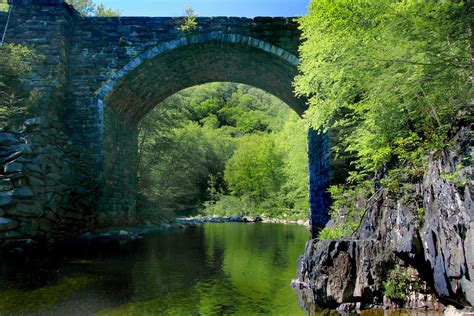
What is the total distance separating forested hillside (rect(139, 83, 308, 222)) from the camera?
837 inches

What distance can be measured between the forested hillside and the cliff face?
9370 millimetres

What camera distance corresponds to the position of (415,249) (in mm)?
4297

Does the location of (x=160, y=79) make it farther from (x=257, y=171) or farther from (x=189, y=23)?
(x=257, y=171)

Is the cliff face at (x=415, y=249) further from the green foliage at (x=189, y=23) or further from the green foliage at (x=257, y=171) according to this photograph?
the green foliage at (x=257, y=171)

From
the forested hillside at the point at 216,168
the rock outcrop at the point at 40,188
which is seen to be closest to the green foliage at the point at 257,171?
the forested hillside at the point at 216,168

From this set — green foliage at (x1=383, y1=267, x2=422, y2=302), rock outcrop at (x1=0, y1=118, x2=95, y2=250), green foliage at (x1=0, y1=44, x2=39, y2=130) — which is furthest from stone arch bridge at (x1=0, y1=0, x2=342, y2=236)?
green foliage at (x1=383, y1=267, x2=422, y2=302)

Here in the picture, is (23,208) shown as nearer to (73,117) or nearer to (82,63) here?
(73,117)

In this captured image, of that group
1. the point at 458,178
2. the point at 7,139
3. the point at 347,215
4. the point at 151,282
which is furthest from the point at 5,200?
the point at 458,178

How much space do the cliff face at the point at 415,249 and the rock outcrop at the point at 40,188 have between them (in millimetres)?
6877

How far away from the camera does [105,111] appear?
12906 millimetres

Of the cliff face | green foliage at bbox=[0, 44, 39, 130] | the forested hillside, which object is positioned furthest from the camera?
the forested hillside

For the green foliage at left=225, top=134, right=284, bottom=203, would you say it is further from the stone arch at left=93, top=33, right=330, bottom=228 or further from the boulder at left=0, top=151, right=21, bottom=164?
the boulder at left=0, top=151, right=21, bottom=164

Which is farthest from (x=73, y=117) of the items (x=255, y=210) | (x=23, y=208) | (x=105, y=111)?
(x=255, y=210)

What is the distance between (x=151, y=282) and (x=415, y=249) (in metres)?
4.02
